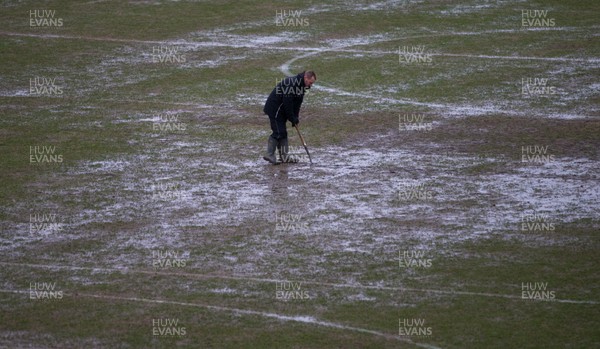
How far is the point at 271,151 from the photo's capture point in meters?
18.8

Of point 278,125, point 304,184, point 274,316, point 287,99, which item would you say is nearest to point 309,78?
point 287,99

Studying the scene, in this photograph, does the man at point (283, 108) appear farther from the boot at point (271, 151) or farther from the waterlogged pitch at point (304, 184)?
the waterlogged pitch at point (304, 184)

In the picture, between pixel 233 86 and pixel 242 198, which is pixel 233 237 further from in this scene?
pixel 233 86

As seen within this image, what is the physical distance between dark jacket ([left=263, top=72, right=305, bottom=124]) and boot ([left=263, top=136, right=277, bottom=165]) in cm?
51

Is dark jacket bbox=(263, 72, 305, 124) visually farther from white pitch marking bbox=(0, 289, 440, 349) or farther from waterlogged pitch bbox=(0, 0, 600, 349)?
white pitch marking bbox=(0, 289, 440, 349)

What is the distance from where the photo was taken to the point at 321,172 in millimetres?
18484

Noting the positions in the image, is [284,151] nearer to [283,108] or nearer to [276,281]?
[283,108]

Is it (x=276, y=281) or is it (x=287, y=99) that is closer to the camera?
(x=276, y=281)

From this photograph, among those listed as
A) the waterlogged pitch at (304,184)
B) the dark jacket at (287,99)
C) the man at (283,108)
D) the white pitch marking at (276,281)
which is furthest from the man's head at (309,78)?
the white pitch marking at (276,281)

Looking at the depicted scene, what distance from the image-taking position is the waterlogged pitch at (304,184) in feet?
39.3

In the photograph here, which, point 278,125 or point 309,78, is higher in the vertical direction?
point 309,78

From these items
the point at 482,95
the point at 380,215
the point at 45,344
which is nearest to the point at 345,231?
the point at 380,215

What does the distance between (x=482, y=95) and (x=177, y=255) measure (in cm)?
1268

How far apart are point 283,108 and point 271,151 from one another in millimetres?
941
